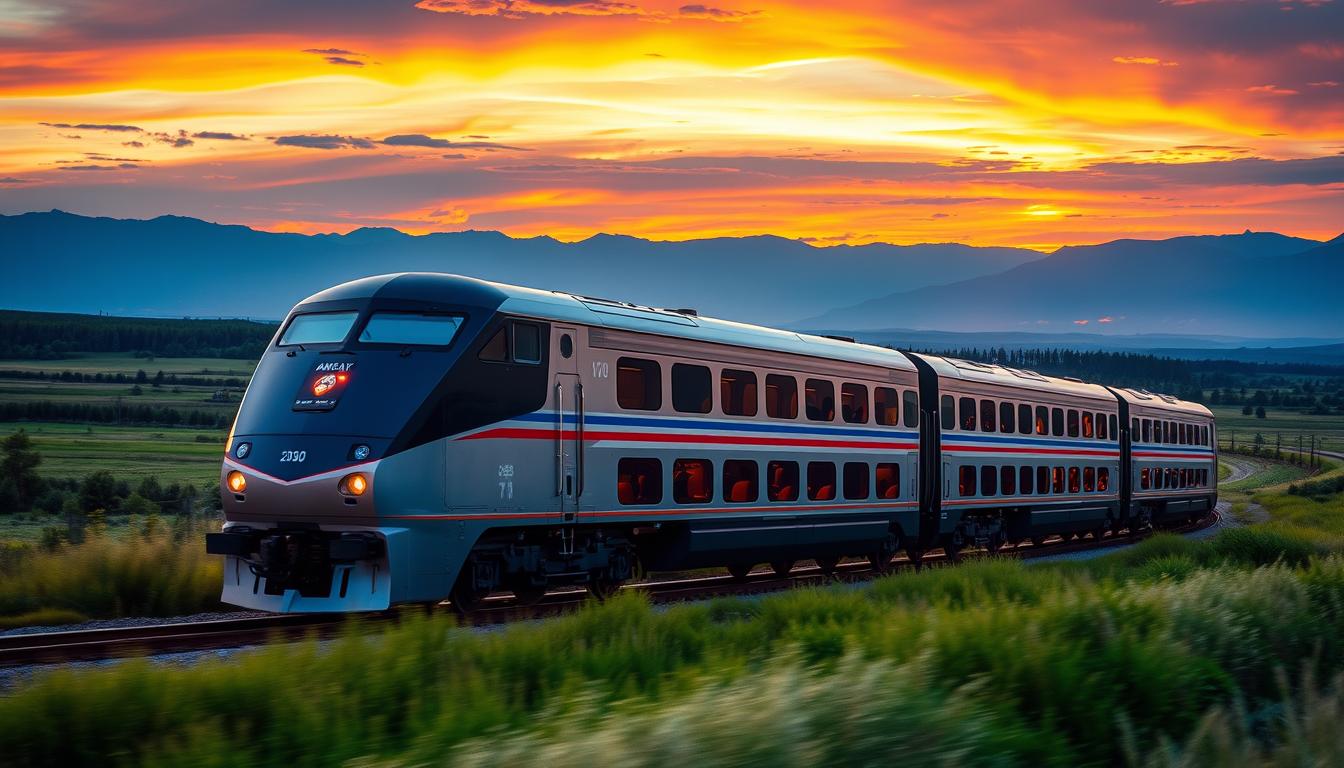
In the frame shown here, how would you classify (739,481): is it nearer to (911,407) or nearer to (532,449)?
(532,449)

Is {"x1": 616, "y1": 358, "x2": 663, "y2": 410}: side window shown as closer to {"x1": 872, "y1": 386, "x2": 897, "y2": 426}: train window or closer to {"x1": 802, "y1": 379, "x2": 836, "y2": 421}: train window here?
{"x1": 802, "y1": 379, "x2": 836, "y2": 421}: train window

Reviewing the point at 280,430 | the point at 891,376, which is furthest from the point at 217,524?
the point at 891,376

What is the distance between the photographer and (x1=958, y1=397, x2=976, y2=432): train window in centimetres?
2595

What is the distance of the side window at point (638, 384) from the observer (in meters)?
16.3

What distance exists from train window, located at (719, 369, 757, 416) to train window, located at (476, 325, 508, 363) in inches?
176

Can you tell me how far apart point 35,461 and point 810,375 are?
4169 cm

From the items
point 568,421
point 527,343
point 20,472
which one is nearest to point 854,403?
point 568,421

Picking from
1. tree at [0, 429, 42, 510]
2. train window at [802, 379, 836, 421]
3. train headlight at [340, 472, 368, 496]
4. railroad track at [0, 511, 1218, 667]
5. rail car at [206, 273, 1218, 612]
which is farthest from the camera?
tree at [0, 429, 42, 510]

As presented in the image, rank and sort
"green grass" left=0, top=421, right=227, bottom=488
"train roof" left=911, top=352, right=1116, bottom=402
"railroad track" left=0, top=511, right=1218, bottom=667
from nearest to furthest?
"railroad track" left=0, top=511, right=1218, bottom=667 → "train roof" left=911, top=352, right=1116, bottom=402 → "green grass" left=0, top=421, right=227, bottom=488

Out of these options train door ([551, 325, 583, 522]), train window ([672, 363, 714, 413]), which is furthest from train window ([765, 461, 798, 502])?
train door ([551, 325, 583, 522])

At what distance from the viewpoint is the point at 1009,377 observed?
2886cm

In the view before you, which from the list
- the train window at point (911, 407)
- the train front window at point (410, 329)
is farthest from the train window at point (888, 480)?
the train front window at point (410, 329)

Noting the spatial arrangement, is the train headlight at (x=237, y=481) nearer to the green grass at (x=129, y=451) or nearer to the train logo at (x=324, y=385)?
the train logo at (x=324, y=385)

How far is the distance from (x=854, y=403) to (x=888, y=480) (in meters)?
1.95
